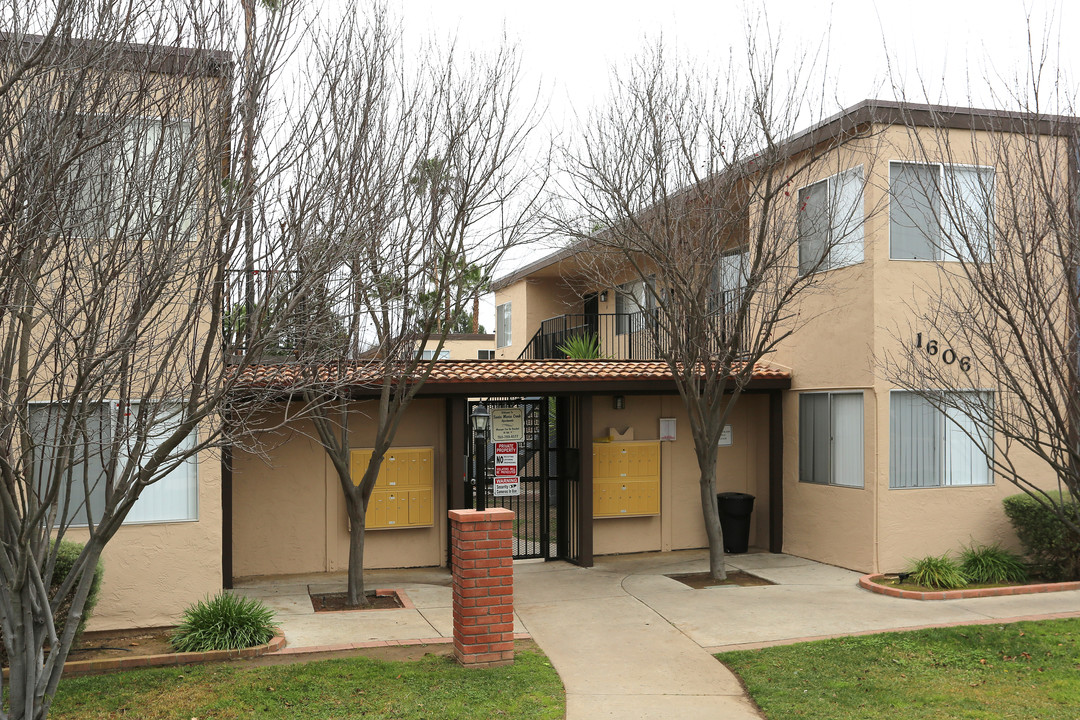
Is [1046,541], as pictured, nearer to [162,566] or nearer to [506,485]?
[506,485]

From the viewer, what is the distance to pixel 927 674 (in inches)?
316

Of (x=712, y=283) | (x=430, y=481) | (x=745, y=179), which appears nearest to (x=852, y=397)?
(x=712, y=283)

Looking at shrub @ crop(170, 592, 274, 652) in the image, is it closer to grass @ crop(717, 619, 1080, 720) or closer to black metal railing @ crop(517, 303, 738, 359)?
grass @ crop(717, 619, 1080, 720)

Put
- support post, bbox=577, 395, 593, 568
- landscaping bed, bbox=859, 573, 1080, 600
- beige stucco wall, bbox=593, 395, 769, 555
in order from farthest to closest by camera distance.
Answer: beige stucco wall, bbox=593, 395, 769, 555
support post, bbox=577, 395, 593, 568
landscaping bed, bbox=859, 573, 1080, 600

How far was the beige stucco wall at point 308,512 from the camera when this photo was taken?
1261 centimetres

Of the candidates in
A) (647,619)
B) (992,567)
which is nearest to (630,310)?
(992,567)

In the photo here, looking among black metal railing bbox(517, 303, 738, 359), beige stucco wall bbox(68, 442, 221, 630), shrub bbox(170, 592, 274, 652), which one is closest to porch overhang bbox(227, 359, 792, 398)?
black metal railing bbox(517, 303, 738, 359)

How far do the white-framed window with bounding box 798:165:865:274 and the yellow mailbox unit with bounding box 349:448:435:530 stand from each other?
5792mm

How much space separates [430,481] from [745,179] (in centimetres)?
590

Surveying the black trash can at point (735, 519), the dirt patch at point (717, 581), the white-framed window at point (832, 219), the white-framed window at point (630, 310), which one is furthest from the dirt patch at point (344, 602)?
the white-framed window at point (630, 310)

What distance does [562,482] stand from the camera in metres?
14.0

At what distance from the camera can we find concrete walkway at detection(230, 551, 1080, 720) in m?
7.78

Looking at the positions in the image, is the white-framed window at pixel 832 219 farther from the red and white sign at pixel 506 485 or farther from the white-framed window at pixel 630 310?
the white-framed window at pixel 630 310

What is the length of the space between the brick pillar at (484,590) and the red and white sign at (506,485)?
253 cm
